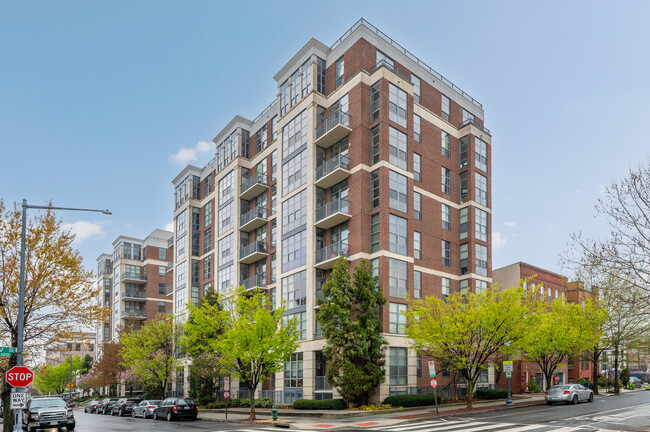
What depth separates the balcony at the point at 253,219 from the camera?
51.2 m

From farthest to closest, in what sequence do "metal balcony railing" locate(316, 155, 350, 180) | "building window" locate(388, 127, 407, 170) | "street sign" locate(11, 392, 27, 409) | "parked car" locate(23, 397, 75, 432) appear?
"metal balcony railing" locate(316, 155, 350, 180), "building window" locate(388, 127, 407, 170), "parked car" locate(23, 397, 75, 432), "street sign" locate(11, 392, 27, 409)

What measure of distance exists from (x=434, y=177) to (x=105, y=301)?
73488 mm

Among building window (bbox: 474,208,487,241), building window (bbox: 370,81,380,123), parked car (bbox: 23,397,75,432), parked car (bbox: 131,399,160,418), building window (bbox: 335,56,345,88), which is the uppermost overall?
building window (bbox: 335,56,345,88)

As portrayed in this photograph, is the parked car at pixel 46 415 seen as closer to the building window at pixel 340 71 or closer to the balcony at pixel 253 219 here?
the balcony at pixel 253 219

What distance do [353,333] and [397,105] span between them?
57.1ft

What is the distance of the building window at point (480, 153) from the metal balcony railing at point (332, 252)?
53.7ft

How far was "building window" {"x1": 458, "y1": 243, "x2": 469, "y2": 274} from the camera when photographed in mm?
46644

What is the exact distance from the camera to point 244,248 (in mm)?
52875

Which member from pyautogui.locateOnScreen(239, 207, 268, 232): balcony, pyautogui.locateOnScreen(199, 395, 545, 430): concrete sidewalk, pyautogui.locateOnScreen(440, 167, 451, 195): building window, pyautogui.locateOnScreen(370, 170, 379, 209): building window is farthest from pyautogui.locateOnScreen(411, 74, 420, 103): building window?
pyautogui.locateOnScreen(199, 395, 545, 430): concrete sidewalk

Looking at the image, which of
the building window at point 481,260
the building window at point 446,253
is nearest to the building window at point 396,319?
the building window at point 446,253

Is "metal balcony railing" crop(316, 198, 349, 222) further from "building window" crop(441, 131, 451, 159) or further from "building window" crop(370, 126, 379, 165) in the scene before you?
"building window" crop(441, 131, 451, 159)

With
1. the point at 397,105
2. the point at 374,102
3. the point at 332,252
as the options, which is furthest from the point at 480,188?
the point at 332,252

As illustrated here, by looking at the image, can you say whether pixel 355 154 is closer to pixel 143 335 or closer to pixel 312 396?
pixel 312 396

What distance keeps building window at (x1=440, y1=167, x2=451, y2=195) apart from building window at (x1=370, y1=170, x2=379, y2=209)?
9.12 metres
